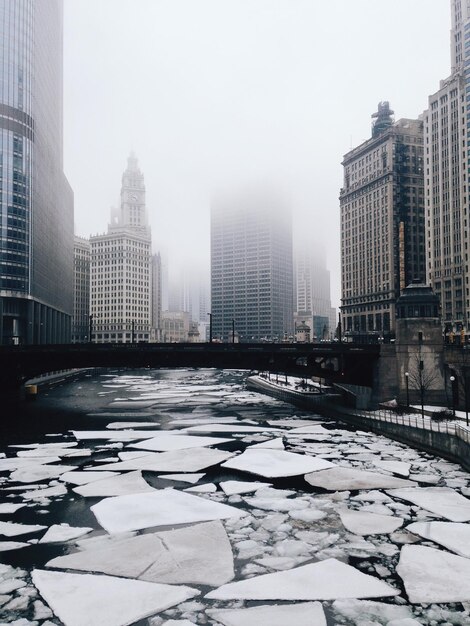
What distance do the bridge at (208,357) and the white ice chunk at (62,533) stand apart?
4133 centimetres

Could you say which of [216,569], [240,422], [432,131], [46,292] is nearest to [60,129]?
[46,292]

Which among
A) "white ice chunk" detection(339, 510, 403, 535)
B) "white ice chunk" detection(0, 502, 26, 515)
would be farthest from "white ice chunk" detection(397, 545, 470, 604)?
"white ice chunk" detection(0, 502, 26, 515)

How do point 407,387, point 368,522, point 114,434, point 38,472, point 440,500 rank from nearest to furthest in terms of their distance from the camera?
point 368,522, point 440,500, point 38,472, point 114,434, point 407,387

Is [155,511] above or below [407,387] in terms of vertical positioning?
below

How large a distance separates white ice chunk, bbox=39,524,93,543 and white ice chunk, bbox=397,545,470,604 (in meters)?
12.3

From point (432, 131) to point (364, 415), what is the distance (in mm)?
116375

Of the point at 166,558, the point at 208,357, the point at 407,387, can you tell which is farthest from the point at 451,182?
the point at 166,558

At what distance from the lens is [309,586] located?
16859 mm

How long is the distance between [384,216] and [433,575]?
529 ft

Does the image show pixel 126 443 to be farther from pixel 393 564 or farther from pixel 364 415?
pixel 393 564

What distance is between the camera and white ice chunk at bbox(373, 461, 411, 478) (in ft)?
105

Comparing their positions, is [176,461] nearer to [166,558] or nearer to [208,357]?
[166,558]

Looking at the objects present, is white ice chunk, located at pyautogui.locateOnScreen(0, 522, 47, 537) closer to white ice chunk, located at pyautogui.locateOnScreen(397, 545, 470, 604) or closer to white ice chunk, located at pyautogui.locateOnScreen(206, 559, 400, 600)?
white ice chunk, located at pyautogui.locateOnScreen(206, 559, 400, 600)

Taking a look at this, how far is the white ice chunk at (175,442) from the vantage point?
133 ft
